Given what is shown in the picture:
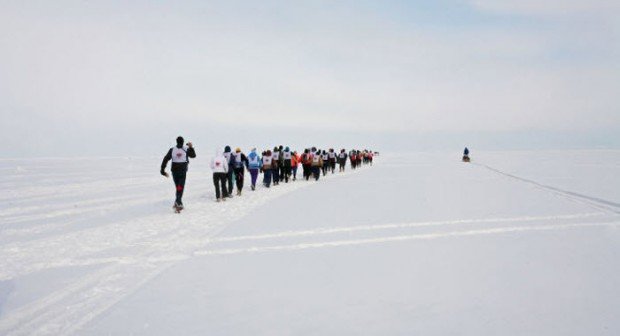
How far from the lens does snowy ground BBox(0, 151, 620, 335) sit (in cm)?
388

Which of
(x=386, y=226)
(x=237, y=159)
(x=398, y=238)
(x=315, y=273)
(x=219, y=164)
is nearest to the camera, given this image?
(x=315, y=273)

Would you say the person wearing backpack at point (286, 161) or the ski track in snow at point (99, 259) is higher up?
the person wearing backpack at point (286, 161)

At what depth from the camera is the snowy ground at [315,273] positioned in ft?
12.7

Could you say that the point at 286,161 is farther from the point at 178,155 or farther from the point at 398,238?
the point at 398,238

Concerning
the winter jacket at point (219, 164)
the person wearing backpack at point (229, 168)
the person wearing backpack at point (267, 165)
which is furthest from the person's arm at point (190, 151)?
the person wearing backpack at point (267, 165)

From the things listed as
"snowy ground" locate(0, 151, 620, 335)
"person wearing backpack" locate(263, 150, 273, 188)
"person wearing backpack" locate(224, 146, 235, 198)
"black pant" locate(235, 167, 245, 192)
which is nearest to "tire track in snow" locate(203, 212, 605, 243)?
"snowy ground" locate(0, 151, 620, 335)

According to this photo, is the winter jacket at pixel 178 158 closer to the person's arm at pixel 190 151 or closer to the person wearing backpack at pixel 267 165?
the person's arm at pixel 190 151

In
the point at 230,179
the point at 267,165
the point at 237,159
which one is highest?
the point at 237,159

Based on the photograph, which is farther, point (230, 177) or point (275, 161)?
point (275, 161)

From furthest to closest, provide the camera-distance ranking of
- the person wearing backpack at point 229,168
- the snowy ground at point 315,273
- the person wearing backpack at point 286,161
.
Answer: the person wearing backpack at point 286,161 → the person wearing backpack at point 229,168 → the snowy ground at point 315,273

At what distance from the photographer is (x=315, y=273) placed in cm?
541

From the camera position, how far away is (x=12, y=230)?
30.0 feet

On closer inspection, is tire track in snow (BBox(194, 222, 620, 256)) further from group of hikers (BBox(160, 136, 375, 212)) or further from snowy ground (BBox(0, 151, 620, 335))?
group of hikers (BBox(160, 136, 375, 212))

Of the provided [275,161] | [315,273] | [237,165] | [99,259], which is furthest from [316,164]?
[315,273]
